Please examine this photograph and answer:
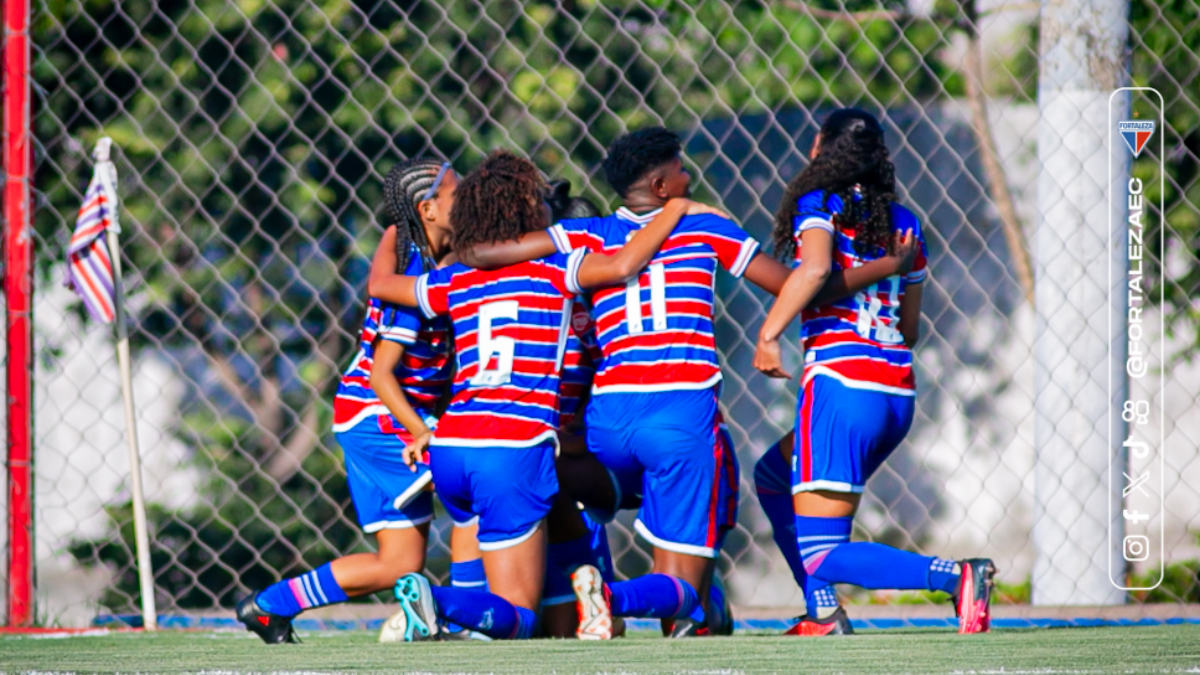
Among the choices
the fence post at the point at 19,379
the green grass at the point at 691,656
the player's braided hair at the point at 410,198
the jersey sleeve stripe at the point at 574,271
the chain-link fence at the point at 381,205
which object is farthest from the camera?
the chain-link fence at the point at 381,205

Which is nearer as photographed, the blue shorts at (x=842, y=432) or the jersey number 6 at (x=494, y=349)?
the jersey number 6 at (x=494, y=349)

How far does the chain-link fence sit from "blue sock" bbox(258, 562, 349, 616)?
3.39 ft

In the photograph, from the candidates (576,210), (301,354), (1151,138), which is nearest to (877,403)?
(576,210)

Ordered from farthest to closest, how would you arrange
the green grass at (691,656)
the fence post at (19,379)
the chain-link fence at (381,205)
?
the chain-link fence at (381,205)
the fence post at (19,379)
the green grass at (691,656)

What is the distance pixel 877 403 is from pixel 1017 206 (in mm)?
1883

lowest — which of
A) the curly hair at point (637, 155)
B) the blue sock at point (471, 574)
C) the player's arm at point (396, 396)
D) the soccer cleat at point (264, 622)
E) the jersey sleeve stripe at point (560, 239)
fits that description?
the soccer cleat at point (264, 622)

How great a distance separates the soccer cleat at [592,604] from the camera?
293cm

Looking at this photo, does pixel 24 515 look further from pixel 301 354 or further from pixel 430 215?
pixel 430 215

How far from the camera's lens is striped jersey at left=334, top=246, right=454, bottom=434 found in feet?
10.8

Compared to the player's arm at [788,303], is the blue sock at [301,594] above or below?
below

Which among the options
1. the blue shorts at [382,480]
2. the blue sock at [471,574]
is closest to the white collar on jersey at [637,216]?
the blue shorts at [382,480]

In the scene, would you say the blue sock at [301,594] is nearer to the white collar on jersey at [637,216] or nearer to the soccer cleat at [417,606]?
the soccer cleat at [417,606]

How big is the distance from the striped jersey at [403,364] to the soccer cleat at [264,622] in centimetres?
49

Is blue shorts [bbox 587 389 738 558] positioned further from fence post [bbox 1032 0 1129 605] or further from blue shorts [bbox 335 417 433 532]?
fence post [bbox 1032 0 1129 605]
